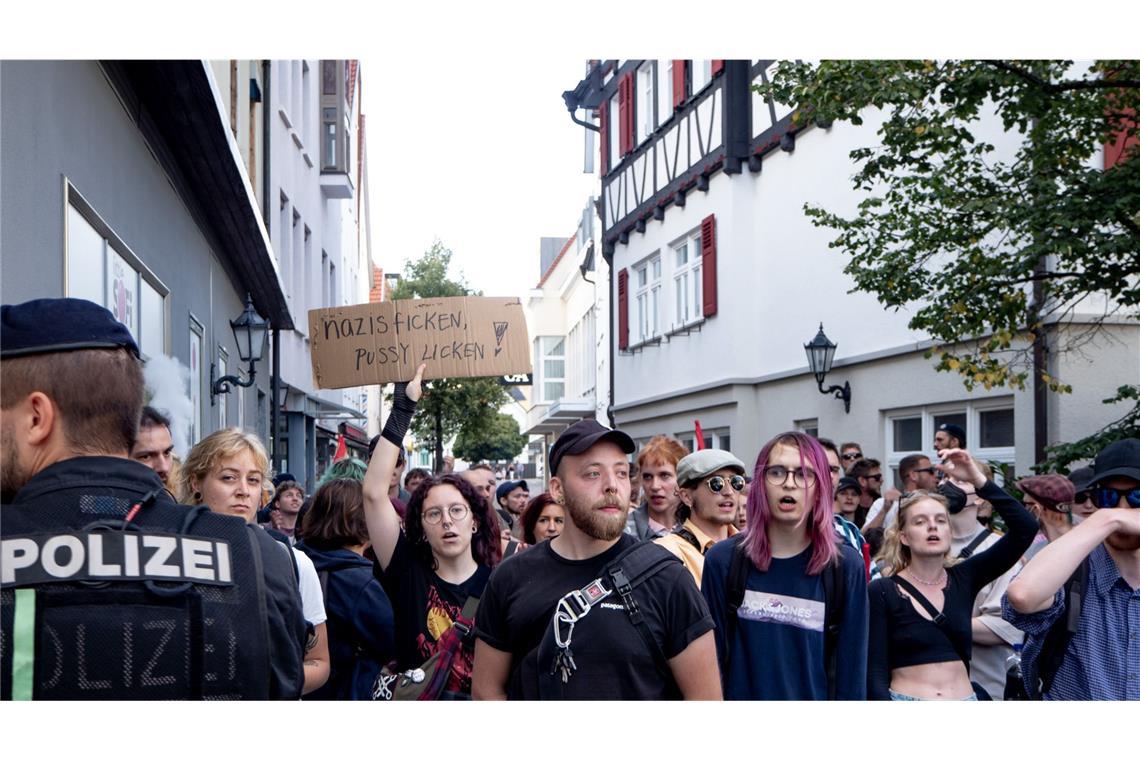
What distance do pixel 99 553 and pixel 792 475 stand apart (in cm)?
253

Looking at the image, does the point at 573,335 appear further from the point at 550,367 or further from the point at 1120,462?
the point at 1120,462

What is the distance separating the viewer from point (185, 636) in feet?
7.17

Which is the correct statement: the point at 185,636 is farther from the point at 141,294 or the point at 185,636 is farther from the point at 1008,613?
the point at 141,294

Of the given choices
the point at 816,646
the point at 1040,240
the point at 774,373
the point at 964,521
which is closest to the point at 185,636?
the point at 816,646

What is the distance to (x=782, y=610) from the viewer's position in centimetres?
393

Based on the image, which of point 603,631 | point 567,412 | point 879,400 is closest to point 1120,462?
point 603,631

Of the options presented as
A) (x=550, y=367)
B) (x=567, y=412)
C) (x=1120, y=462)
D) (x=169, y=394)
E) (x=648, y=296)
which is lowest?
(x=1120, y=462)

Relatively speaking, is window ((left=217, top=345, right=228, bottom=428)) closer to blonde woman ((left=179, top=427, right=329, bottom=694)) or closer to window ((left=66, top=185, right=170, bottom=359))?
window ((left=66, top=185, right=170, bottom=359))

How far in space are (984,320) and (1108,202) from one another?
1263 mm

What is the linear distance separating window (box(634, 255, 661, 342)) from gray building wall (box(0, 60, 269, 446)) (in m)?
14.3

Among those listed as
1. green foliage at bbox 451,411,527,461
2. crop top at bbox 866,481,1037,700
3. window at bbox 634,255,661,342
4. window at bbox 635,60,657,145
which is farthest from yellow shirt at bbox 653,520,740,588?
green foliage at bbox 451,411,527,461

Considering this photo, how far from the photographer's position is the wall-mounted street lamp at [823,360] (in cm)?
1543

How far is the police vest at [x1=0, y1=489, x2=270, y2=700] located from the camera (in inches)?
83.3

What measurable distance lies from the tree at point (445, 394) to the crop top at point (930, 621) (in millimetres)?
24582
